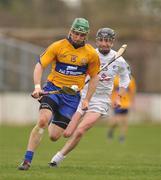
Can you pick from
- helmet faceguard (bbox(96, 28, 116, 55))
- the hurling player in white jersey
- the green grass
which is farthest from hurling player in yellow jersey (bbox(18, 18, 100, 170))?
helmet faceguard (bbox(96, 28, 116, 55))

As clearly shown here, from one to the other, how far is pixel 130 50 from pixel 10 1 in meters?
14.0

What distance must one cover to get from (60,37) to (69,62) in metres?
31.4

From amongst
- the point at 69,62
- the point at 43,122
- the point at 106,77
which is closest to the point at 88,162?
the point at 106,77

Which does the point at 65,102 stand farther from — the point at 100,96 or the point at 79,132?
the point at 100,96

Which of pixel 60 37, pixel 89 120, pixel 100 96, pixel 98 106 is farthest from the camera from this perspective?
pixel 60 37

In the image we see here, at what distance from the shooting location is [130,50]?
47.2 m

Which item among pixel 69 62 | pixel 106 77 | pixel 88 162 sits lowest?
pixel 88 162

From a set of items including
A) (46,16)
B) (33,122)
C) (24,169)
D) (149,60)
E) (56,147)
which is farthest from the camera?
(46,16)

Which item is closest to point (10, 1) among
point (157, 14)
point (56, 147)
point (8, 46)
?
point (157, 14)

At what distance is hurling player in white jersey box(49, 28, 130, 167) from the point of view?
1527cm

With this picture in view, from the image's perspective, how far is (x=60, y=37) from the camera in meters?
46.0

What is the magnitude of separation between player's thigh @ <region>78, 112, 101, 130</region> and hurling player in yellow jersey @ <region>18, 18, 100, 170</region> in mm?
471

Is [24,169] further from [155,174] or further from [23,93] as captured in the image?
[23,93]

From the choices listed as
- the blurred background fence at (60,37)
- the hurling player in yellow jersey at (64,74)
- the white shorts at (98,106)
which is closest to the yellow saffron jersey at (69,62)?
the hurling player in yellow jersey at (64,74)
